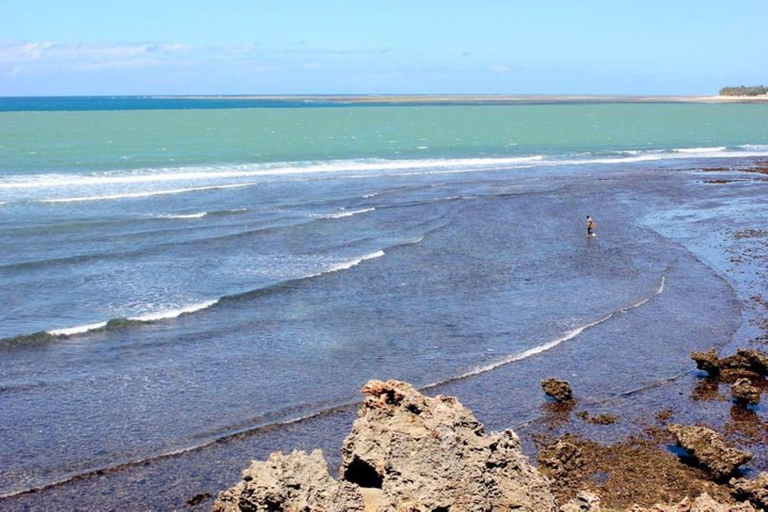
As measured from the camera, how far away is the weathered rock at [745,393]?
16156mm

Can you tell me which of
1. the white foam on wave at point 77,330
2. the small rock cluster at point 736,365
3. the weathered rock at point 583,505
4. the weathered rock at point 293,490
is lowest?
the white foam on wave at point 77,330

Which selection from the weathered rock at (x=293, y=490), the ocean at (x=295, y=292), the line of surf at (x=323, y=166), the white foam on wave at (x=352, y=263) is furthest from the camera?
the line of surf at (x=323, y=166)

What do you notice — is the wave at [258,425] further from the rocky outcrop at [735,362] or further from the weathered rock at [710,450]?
the weathered rock at [710,450]

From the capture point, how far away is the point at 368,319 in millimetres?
A: 22922

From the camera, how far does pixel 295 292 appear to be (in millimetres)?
25672

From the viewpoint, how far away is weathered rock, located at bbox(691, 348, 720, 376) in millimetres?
17906

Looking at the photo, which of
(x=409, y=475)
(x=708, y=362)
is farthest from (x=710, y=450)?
(x=409, y=475)

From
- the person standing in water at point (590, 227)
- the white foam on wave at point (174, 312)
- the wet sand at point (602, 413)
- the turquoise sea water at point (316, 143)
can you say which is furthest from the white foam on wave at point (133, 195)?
the wet sand at point (602, 413)

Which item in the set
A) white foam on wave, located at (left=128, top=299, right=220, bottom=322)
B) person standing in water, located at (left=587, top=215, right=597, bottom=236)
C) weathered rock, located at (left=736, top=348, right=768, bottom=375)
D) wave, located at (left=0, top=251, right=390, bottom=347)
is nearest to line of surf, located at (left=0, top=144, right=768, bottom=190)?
person standing in water, located at (left=587, top=215, right=597, bottom=236)

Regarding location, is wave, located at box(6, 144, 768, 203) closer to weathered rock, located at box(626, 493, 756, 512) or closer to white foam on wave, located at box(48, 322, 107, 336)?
white foam on wave, located at box(48, 322, 107, 336)

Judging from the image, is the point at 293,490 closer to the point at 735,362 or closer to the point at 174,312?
the point at 735,362

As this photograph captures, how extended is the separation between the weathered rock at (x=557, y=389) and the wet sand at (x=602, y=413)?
240mm

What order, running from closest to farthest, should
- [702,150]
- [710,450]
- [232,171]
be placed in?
1. [710,450]
2. [232,171]
3. [702,150]

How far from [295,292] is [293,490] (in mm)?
17434
